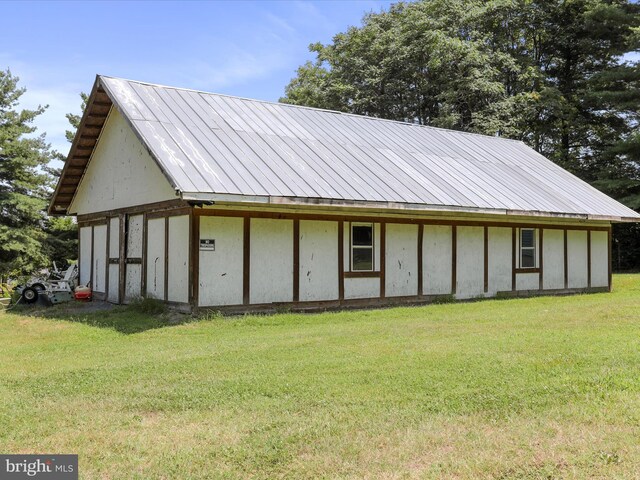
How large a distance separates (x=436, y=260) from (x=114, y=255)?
28.9ft

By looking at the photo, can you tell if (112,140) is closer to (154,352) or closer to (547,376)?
(154,352)

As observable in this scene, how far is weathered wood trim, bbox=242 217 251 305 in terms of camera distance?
44.5 feet

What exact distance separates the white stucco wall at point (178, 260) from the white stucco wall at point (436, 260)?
6379 millimetres

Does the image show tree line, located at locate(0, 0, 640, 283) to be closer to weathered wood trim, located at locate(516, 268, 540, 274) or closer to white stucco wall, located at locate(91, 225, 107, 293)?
white stucco wall, located at locate(91, 225, 107, 293)

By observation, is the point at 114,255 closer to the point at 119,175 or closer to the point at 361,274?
the point at 119,175

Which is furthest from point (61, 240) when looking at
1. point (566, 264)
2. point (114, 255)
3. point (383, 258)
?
point (566, 264)

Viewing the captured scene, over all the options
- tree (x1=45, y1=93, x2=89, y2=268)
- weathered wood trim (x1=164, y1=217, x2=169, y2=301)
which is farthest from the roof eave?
tree (x1=45, y1=93, x2=89, y2=268)

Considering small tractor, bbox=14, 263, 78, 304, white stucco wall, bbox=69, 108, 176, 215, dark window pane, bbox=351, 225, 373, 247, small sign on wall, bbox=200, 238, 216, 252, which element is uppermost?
white stucco wall, bbox=69, 108, 176, 215

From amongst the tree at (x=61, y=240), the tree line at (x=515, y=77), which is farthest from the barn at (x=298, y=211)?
the tree line at (x=515, y=77)

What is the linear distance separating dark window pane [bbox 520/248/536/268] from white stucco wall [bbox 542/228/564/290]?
382 mm

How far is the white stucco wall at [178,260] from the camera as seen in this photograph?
13.3m

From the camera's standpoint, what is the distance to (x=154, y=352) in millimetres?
9258

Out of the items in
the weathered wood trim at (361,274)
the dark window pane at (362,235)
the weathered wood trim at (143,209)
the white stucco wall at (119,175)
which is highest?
the white stucco wall at (119,175)

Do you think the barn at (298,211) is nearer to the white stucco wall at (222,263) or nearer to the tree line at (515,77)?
the white stucco wall at (222,263)
